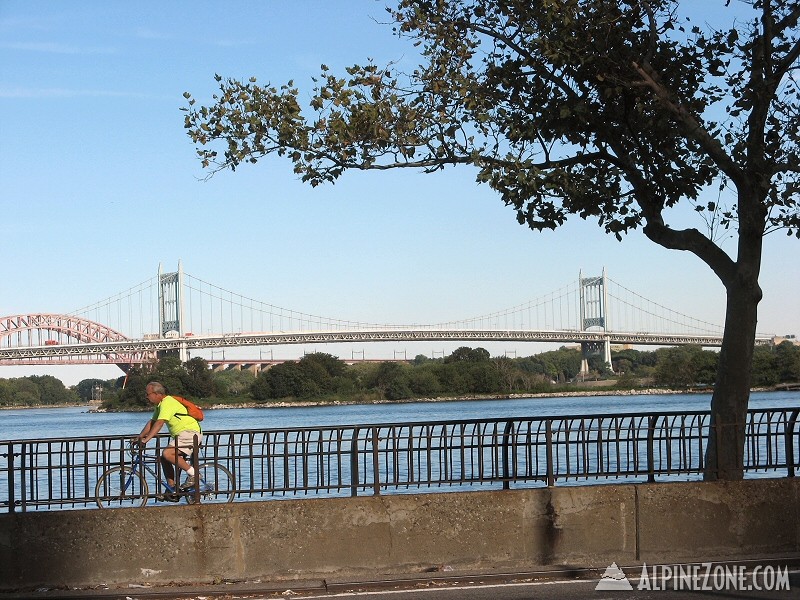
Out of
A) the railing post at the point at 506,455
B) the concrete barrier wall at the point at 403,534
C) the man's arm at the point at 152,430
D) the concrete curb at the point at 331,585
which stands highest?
the man's arm at the point at 152,430

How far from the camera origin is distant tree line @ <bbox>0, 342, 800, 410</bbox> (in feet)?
355

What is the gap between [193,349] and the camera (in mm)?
99562

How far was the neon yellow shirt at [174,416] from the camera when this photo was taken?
1382 centimetres

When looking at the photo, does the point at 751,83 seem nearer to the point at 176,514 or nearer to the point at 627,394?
the point at 176,514

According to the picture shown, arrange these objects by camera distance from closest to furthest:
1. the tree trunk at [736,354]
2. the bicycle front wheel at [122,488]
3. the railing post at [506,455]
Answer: the railing post at [506,455] → the bicycle front wheel at [122,488] → the tree trunk at [736,354]

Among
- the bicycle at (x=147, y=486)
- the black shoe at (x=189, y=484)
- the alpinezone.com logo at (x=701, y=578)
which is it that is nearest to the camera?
the alpinezone.com logo at (x=701, y=578)

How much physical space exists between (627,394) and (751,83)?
10408 cm

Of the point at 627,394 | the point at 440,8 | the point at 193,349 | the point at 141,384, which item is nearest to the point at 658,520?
the point at 440,8

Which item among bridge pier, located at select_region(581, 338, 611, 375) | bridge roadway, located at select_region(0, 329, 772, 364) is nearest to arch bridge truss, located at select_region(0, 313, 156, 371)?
bridge roadway, located at select_region(0, 329, 772, 364)

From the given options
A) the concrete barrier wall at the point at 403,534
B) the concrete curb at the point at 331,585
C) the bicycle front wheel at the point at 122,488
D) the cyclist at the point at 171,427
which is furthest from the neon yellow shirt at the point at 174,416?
the concrete curb at the point at 331,585

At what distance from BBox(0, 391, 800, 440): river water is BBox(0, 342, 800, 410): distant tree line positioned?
6.09 feet

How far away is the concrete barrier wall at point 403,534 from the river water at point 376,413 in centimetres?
5523

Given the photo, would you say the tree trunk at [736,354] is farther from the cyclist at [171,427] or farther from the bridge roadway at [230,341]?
the bridge roadway at [230,341]

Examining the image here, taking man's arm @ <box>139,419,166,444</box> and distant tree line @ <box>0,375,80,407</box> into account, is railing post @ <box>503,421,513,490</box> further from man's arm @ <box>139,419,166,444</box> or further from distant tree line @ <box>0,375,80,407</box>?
distant tree line @ <box>0,375,80,407</box>
